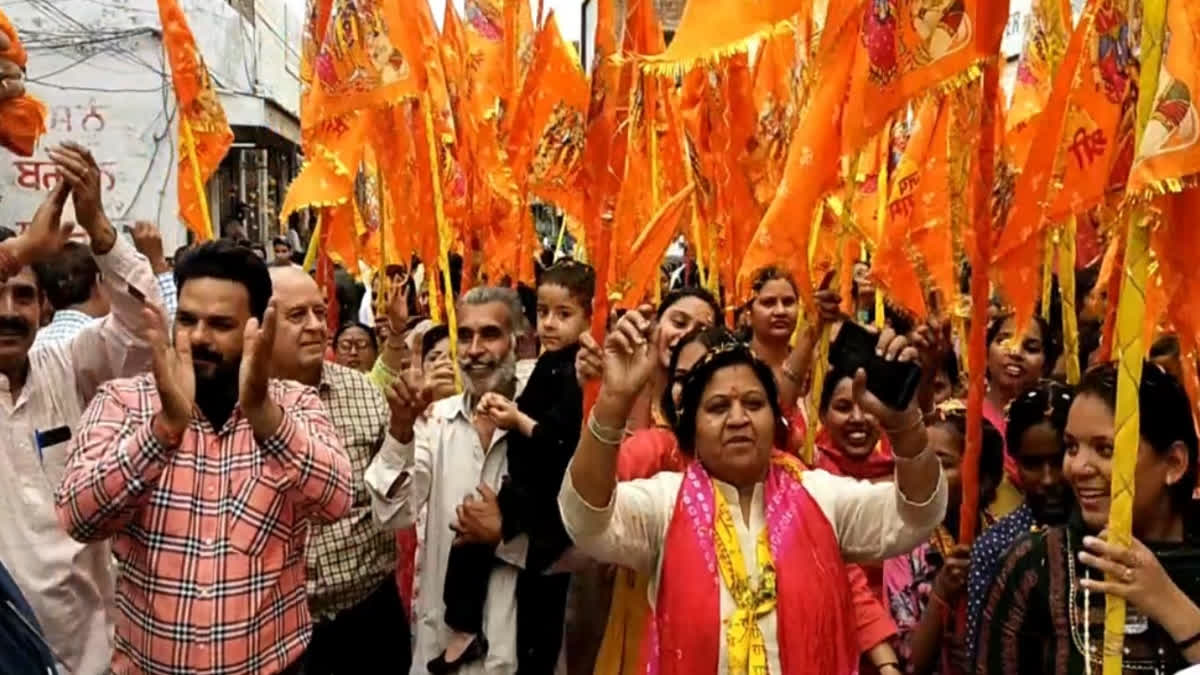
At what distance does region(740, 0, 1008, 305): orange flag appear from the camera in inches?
158

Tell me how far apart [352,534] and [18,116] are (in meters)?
1.72

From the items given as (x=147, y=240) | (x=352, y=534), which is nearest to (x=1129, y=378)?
(x=352, y=534)

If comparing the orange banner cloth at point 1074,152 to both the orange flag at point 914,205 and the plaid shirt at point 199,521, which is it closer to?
the orange flag at point 914,205

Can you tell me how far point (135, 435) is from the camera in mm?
2896

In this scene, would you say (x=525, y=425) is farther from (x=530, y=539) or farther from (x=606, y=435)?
(x=606, y=435)

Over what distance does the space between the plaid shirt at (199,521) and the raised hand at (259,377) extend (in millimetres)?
36

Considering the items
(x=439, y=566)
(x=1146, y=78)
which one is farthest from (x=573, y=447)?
(x=1146, y=78)

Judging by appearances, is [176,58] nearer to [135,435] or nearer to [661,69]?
[661,69]

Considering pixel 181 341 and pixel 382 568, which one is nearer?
pixel 181 341

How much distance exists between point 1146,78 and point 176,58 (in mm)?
5166

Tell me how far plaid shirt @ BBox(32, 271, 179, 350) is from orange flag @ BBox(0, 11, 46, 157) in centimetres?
93

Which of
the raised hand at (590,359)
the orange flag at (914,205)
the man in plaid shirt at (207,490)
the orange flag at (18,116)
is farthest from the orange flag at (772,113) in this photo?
the orange flag at (18,116)

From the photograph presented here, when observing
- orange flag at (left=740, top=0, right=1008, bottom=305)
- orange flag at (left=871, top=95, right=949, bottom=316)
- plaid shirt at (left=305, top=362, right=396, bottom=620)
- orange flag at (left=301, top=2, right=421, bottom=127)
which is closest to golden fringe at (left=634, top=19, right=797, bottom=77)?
orange flag at (left=740, top=0, right=1008, bottom=305)

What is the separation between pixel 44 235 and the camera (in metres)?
3.16
